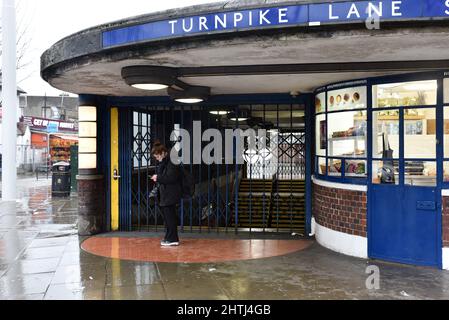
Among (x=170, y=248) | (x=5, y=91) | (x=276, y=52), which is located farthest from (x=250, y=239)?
(x=5, y=91)

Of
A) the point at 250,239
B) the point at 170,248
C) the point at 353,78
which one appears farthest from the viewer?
the point at 250,239

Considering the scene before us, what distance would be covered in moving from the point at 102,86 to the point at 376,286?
527 centimetres

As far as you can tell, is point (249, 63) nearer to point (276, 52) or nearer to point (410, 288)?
point (276, 52)

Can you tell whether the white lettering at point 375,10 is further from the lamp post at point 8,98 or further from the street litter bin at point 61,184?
the street litter bin at point 61,184

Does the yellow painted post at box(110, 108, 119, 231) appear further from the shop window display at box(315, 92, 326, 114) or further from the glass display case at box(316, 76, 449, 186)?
the glass display case at box(316, 76, 449, 186)

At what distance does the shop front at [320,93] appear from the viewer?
521 cm

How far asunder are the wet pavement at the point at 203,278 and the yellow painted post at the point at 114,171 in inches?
54.7

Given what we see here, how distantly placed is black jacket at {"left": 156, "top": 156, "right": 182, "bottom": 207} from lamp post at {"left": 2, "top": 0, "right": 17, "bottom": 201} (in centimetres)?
851

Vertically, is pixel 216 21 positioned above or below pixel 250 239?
above

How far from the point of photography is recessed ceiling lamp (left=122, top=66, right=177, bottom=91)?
6535 mm

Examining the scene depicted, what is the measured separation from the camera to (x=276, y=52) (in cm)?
574

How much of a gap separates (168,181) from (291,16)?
144 inches
